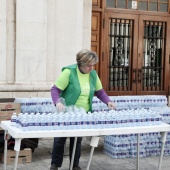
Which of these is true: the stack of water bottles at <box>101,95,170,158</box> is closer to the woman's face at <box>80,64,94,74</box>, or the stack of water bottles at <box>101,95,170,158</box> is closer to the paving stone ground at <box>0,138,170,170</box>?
the paving stone ground at <box>0,138,170,170</box>

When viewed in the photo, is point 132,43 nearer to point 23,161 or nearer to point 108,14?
point 108,14

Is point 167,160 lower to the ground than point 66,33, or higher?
lower

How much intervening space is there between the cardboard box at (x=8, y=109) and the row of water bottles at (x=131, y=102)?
1.38 metres

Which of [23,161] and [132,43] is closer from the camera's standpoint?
[23,161]

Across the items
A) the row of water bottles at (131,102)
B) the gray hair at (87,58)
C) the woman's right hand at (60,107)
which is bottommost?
the row of water bottles at (131,102)

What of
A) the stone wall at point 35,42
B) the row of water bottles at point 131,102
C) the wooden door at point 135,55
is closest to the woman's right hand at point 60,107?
the row of water bottles at point 131,102

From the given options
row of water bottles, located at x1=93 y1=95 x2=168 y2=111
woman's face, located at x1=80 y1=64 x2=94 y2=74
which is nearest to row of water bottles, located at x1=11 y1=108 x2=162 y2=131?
woman's face, located at x1=80 y1=64 x2=94 y2=74

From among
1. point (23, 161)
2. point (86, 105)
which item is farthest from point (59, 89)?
point (23, 161)

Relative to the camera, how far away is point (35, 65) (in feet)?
29.9

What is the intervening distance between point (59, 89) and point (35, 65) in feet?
10.2

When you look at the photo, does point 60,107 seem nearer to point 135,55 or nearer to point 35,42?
point 35,42

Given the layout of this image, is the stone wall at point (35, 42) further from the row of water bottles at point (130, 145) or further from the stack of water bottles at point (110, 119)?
the row of water bottles at point (130, 145)

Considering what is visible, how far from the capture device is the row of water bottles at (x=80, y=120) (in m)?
5.26

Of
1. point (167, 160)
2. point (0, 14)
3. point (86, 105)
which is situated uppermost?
point (0, 14)
